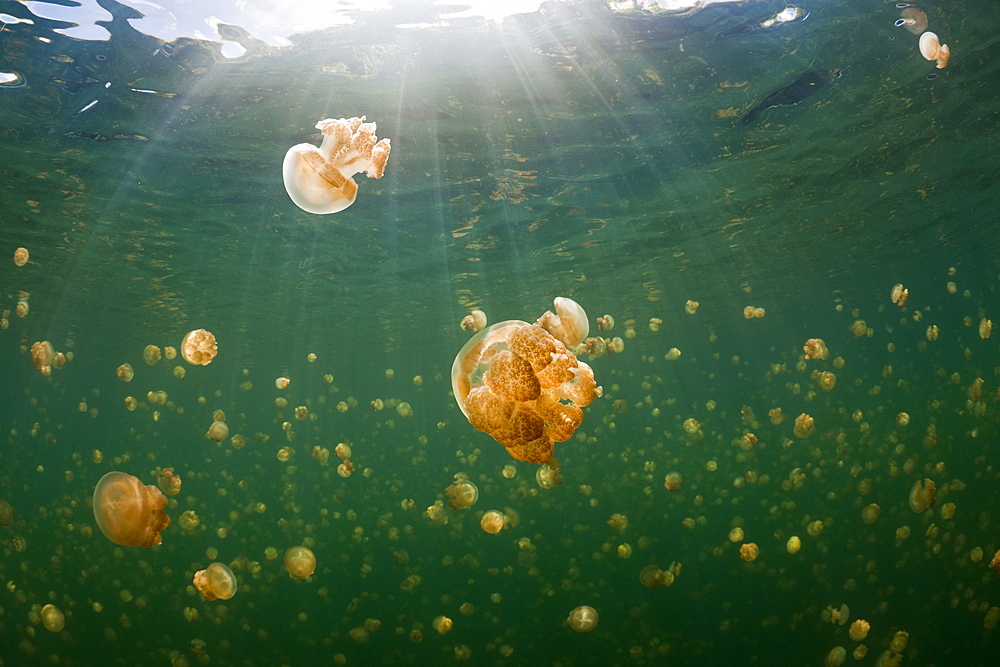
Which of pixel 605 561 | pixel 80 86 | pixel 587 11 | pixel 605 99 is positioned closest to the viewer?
pixel 587 11

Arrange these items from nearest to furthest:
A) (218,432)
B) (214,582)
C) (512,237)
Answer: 1. (214,582)
2. (218,432)
3. (512,237)

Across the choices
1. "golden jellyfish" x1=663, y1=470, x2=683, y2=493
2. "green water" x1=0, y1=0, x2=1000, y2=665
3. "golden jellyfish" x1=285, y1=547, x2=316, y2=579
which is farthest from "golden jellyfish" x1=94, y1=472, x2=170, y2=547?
"golden jellyfish" x1=663, y1=470, x2=683, y2=493

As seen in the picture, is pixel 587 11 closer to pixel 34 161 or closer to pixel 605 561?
A: pixel 34 161

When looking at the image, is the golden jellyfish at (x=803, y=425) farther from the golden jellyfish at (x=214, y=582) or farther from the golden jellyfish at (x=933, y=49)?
the golden jellyfish at (x=214, y=582)

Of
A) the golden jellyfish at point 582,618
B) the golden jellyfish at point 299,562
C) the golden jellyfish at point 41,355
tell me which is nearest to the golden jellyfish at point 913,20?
the golden jellyfish at point 582,618

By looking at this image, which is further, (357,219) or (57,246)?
(57,246)

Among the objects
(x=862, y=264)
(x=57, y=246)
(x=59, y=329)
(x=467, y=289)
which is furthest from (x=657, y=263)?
(x=59, y=329)

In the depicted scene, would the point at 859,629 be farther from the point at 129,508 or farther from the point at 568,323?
the point at 129,508

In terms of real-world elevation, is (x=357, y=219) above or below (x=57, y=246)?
above

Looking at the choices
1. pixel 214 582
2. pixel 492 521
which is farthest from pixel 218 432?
pixel 492 521
